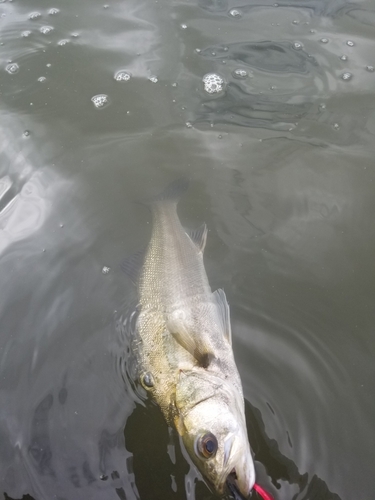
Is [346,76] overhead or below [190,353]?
overhead

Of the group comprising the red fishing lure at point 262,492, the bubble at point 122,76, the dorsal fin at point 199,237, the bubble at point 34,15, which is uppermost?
the bubble at point 34,15

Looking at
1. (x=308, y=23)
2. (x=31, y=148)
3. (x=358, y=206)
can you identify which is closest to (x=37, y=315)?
(x=31, y=148)

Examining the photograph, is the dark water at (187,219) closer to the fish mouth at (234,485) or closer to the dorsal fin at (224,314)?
the dorsal fin at (224,314)

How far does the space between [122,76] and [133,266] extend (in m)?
2.33

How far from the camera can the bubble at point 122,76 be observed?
4359 millimetres

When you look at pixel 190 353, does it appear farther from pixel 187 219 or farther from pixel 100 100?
pixel 100 100

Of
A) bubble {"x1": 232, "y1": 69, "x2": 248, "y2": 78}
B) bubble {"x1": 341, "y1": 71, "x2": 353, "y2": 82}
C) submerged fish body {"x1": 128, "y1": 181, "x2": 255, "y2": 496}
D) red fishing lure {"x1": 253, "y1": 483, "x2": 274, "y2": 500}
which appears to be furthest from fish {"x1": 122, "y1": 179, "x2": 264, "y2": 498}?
bubble {"x1": 341, "y1": 71, "x2": 353, "y2": 82}

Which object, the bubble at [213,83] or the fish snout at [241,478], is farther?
the bubble at [213,83]

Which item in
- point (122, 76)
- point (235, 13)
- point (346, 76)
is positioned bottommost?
point (346, 76)

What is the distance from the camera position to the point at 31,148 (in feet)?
12.9

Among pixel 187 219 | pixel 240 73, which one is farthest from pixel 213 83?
→ pixel 187 219

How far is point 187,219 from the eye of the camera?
136 inches

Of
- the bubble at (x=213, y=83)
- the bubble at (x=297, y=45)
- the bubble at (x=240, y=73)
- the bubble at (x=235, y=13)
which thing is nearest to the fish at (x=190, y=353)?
the bubble at (x=213, y=83)

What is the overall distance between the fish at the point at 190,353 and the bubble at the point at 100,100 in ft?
4.89
